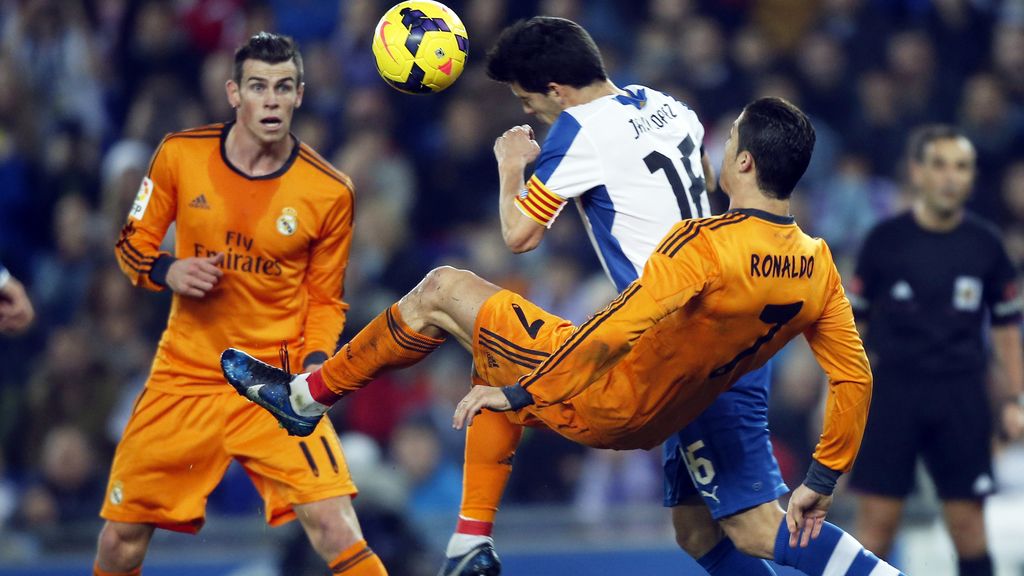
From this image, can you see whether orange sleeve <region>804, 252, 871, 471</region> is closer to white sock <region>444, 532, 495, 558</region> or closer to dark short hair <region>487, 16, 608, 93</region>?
dark short hair <region>487, 16, 608, 93</region>

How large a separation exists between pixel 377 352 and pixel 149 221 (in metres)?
1.25

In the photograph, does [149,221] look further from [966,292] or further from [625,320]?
[966,292]

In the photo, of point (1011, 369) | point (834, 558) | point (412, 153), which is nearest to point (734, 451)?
point (834, 558)

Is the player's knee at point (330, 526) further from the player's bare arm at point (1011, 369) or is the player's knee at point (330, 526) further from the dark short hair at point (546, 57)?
the player's bare arm at point (1011, 369)

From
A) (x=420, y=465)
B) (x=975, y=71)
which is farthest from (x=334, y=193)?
(x=975, y=71)

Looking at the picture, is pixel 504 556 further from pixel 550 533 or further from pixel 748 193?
pixel 748 193

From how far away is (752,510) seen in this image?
218 inches

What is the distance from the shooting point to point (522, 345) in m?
5.41

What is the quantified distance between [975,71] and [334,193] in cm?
723

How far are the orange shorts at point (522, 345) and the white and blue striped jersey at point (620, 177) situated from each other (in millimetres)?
348

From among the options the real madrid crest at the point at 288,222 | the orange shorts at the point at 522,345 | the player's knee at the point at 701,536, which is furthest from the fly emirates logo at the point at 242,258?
the player's knee at the point at 701,536

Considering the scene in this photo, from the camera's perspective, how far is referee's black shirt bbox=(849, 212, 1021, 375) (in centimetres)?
723

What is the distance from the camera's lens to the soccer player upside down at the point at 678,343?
493cm

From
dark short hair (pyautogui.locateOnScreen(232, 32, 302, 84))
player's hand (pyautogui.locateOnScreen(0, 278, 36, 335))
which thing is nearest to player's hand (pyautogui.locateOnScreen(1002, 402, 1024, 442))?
dark short hair (pyautogui.locateOnScreen(232, 32, 302, 84))
